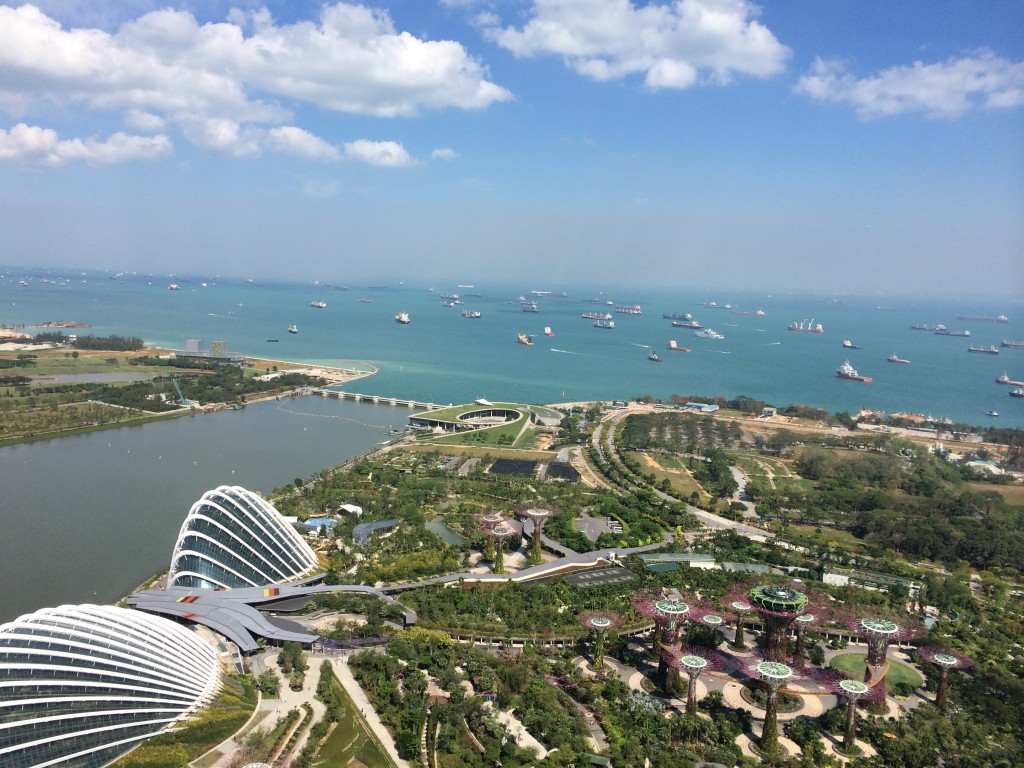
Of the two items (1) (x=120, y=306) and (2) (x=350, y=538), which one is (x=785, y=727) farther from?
(1) (x=120, y=306)

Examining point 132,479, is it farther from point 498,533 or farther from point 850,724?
point 850,724

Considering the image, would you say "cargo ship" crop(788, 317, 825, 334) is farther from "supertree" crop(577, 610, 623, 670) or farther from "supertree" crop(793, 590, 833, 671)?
"supertree" crop(577, 610, 623, 670)

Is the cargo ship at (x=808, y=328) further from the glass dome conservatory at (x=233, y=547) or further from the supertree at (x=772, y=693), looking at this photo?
the supertree at (x=772, y=693)

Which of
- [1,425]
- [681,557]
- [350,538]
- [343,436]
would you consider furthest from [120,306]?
[681,557]

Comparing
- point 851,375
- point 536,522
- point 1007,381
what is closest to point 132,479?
point 536,522

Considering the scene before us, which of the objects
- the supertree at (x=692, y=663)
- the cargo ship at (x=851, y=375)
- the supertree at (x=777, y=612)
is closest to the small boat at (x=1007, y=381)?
the cargo ship at (x=851, y=375)

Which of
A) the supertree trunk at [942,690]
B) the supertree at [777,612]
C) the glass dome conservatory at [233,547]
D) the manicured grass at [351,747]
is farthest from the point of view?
the glass dome conservatory at [233,547]
